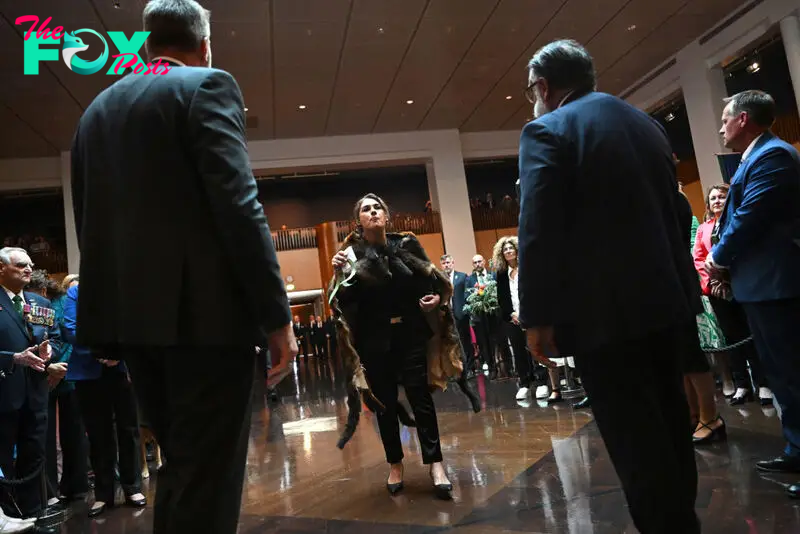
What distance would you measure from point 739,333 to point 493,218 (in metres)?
11.9

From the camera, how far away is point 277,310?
1.27m

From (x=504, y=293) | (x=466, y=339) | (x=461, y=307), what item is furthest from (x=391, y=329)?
(x=466, y=339)

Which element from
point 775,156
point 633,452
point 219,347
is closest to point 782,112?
→ point 775,156

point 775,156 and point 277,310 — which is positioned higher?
point 775,156

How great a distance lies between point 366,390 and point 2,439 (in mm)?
2080

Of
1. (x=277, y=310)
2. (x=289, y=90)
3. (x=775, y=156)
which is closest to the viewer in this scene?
(x=277, y=310)

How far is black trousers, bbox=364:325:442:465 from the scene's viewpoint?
301 centimetres

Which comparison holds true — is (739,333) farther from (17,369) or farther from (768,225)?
(17,369)

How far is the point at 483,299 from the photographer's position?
7.47m

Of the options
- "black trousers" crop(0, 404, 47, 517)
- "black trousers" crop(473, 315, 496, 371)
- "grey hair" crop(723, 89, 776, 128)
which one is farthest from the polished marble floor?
"black trousers" crop(473, 315, 496, 371)

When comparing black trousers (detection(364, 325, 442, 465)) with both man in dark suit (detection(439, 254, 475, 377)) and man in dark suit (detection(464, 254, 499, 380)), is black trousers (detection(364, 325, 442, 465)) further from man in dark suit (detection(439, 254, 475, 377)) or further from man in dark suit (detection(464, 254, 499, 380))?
man in dark suit (detection(439, 254, 475, 377))

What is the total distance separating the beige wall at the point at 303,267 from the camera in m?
15.8

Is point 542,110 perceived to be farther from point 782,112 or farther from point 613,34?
point 782,112

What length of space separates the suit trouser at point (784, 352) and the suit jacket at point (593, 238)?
47.5 inches
